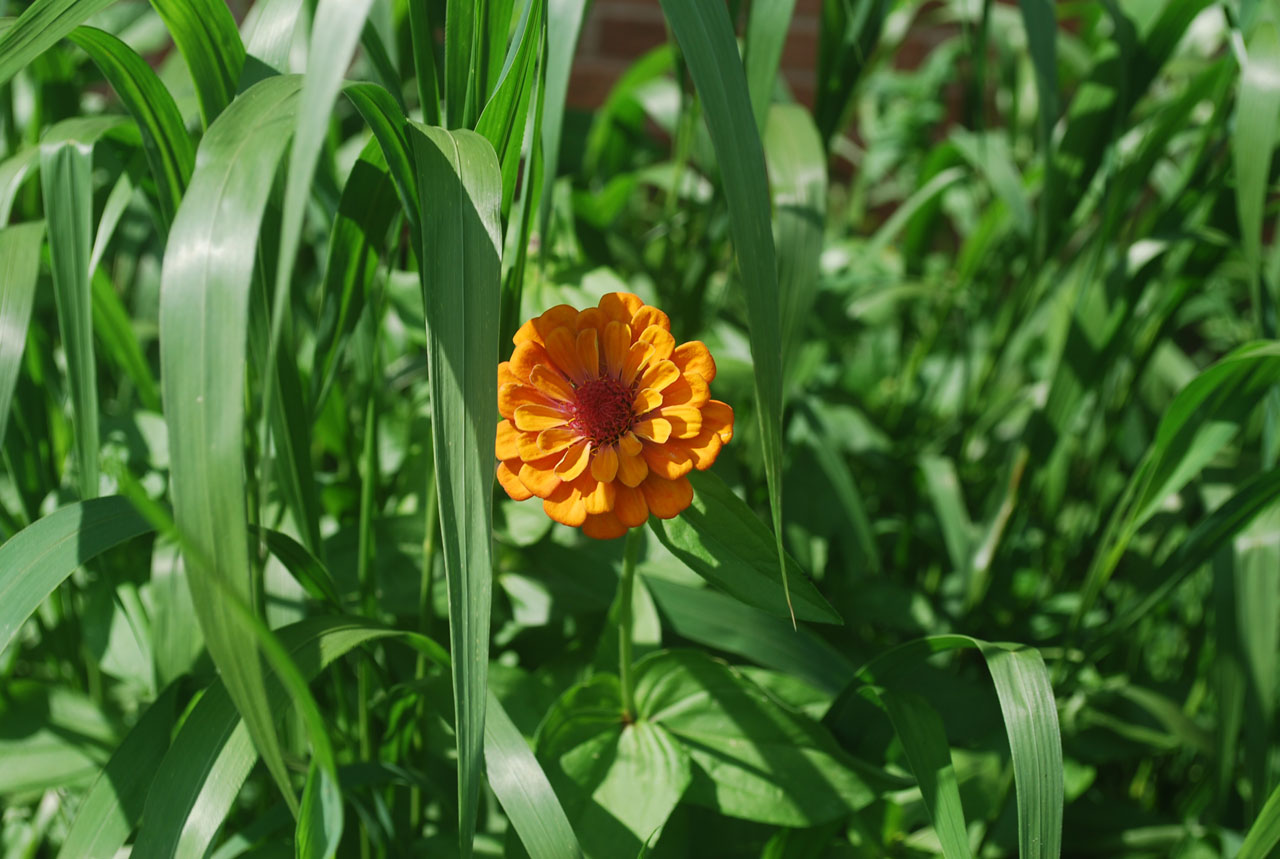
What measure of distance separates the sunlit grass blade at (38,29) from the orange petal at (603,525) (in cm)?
30

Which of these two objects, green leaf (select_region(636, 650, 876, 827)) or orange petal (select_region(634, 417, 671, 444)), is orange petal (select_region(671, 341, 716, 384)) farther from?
green leaf (select_region(636, 650, 876, 827))

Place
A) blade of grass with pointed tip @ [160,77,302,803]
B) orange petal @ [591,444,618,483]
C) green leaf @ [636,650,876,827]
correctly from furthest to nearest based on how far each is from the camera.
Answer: green leaf @ [636,650,876,827], orange petal @ [591,444,618,483], blade of grass with pointed tip @ [160,77,302,803]

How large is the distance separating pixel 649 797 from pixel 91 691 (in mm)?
441

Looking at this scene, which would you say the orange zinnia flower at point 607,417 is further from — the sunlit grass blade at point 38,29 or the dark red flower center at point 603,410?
the sunlit grass blade at point 38,29

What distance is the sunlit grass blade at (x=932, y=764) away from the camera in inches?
18.8

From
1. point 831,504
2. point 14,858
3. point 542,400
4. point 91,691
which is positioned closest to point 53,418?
point 91,691

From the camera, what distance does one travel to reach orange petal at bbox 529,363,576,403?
0.45 meters

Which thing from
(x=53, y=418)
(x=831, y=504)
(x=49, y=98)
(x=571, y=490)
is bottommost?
(x=831, y=504)

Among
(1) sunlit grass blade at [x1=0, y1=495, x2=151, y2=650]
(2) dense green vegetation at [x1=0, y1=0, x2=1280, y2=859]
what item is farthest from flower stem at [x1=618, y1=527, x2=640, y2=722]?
(1) sunlit grass blade at [x1=0, y1=495, x2=151, y2=650]

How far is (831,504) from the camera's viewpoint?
0.84 meters

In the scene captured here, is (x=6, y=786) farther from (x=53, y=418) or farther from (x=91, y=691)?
(x=53, y=418)

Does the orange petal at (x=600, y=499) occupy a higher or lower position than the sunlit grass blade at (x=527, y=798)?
higher

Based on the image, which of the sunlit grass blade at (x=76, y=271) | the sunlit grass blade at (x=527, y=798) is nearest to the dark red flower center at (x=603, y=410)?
the sunlit grass blade at (x=527, y=798)

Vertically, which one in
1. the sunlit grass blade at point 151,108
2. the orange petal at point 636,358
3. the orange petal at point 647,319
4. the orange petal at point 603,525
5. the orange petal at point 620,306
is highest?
the sunlit grass blade at point 151,108
